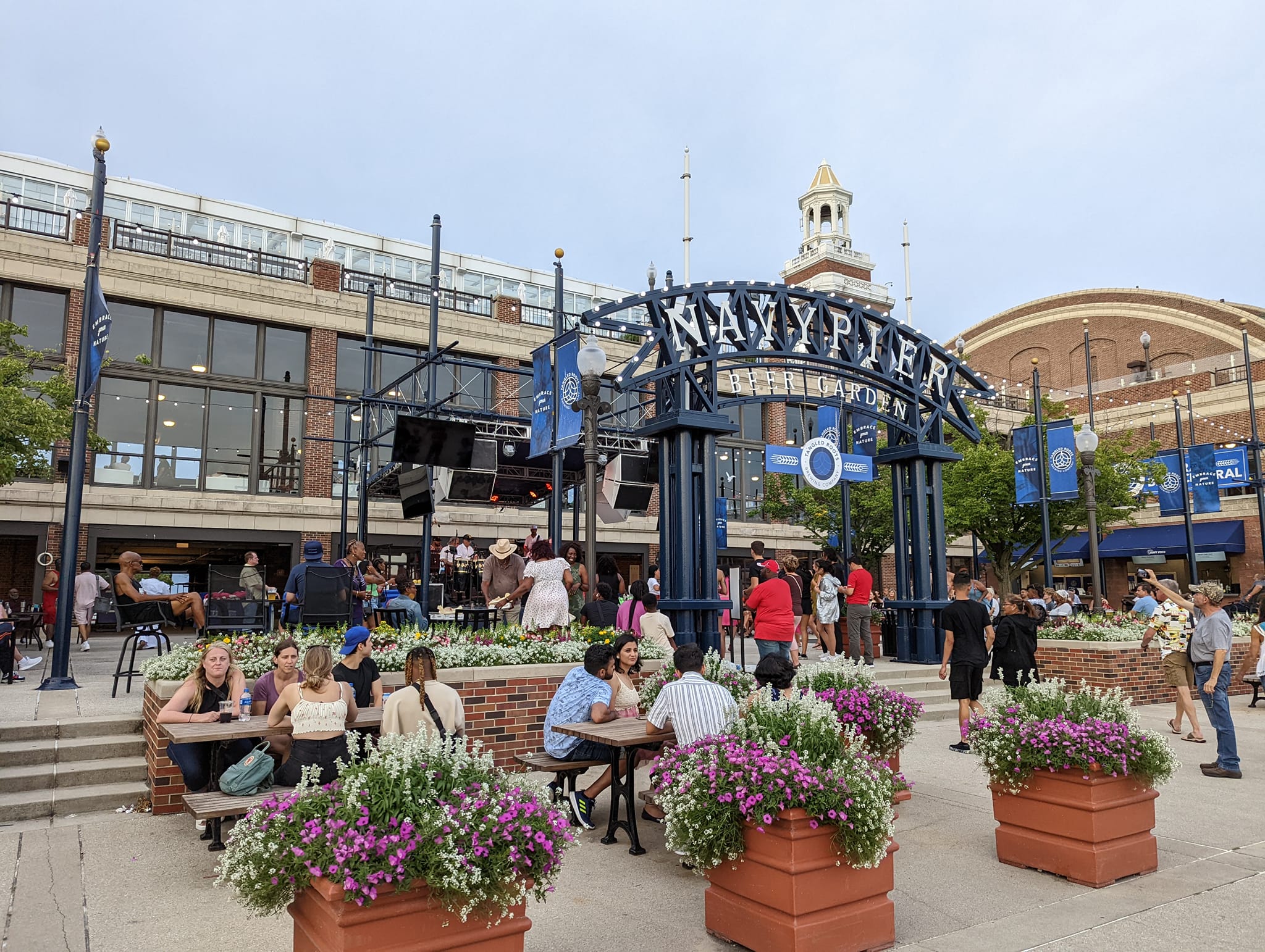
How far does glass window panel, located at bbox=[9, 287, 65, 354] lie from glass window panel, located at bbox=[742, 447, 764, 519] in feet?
70.0

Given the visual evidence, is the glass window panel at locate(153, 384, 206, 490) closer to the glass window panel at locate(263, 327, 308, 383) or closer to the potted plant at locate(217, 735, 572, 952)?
the glass window panel at locate(263, 327, 308, 383)

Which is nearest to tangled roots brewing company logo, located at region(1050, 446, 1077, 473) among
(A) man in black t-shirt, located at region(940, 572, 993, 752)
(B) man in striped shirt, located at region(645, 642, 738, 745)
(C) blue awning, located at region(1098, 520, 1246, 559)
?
(A) man in black t-shirt, located at region(940, 572, 993, 752)

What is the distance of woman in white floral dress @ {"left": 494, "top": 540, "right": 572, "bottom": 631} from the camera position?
10242mm

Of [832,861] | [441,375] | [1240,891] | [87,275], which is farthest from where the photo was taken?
[441,375]

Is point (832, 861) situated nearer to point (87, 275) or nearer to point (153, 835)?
point (153, 835)

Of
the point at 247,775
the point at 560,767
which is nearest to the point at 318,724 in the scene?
the point at 247,775

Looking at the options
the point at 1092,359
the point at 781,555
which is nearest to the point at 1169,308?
the point at 1092,359

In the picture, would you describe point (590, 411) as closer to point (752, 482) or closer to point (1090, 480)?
point (1090, 480)

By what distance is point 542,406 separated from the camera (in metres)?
12.8

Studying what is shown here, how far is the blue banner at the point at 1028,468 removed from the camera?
1866 cm

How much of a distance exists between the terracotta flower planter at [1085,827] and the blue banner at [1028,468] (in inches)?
561

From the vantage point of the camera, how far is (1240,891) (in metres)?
5.04

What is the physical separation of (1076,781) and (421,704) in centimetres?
404

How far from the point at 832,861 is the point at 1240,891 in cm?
278
